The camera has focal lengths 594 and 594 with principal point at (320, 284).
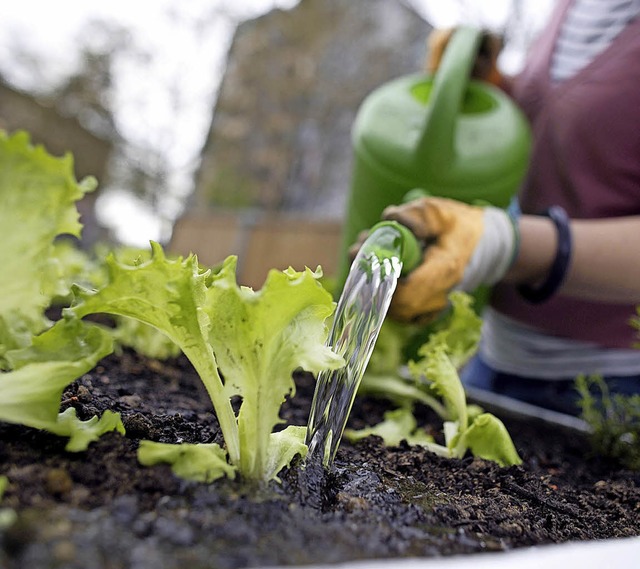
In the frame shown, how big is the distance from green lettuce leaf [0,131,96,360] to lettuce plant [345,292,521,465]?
0.49 metres

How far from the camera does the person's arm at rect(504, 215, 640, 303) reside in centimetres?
116

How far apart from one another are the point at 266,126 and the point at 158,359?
21.0 feet

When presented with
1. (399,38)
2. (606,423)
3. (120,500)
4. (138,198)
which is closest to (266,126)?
(399,38)

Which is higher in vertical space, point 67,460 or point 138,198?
point 138,198

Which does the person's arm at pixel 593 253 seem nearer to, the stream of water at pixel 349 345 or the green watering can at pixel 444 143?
the green watering can at pixel 444 143

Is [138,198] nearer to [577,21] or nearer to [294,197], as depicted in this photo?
[294,197]

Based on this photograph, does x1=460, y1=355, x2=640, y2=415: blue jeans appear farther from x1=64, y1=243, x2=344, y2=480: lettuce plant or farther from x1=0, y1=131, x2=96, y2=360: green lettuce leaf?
x1=0, y1=131, x2=96, y2=360: green lettuce leaf

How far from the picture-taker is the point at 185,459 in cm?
49

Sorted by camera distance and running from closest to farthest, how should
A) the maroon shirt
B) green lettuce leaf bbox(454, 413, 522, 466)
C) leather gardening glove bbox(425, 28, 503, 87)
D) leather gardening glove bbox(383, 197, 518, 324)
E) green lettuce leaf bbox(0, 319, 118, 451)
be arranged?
green lettuce leaf bbox(0, 319, 118, 451), green lettuce leaf bbox(454, 413, 522, 466), leather gardening glove bbox(383, 197, 518, 324), the maroon shirt, leather gardening glove bbox(425, 28, 503, 87)

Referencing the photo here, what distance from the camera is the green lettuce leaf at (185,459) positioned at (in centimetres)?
48

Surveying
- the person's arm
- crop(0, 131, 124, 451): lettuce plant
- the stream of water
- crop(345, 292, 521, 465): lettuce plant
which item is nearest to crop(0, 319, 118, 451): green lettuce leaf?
crop(0, 131, 124, 451): lettuce plant

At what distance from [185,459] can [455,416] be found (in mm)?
498

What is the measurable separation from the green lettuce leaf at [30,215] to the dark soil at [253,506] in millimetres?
133

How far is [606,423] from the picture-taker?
1.08m
